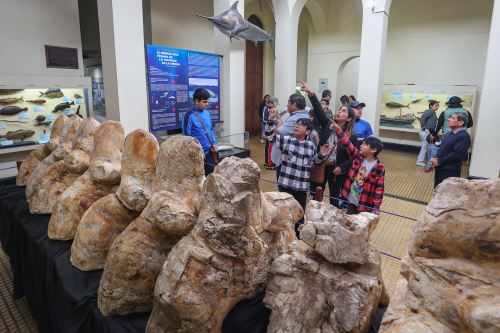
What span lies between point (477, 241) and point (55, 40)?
632 cm

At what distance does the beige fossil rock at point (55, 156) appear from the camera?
286cm

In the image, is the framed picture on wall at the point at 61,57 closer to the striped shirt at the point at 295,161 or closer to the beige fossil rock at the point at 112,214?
the striped shirt at the point at 295,161

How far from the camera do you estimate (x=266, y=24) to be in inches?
468

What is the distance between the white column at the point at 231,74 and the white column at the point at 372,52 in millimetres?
2946

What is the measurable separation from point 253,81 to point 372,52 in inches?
213

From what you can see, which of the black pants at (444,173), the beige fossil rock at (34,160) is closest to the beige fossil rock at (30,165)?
the beige fossil rock at (34,160)

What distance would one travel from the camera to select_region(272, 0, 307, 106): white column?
27.0 feet

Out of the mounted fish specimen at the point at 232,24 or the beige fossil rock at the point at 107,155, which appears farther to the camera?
the mounted fish specimen at the point at 232,24

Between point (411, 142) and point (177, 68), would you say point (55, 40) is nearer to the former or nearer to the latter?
point (177, 68)

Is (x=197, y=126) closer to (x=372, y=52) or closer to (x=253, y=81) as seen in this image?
(x=372, y=52)

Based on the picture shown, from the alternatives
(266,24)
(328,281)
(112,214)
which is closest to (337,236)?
(328,281)

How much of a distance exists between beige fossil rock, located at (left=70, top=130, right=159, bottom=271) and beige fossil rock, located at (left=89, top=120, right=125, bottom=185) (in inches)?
11.5

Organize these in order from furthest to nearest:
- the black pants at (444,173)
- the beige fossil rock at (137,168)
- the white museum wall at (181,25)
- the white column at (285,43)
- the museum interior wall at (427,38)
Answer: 1. the museum interior wall at (427,38)
2. the white column at (285,43)
3. the white museum wall at (181,25)
4. the black pants at (444,173)
5. the beige fossil rock at (137,168)

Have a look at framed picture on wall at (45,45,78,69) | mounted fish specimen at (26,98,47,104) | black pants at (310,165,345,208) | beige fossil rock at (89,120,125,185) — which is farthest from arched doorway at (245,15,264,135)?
beige fossil rock at (89,120,125,185)
